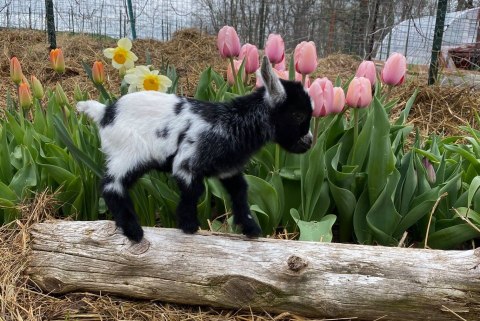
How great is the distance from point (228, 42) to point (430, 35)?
14.5 ft

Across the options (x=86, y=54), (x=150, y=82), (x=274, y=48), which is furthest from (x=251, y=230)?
(x=86, y=54)

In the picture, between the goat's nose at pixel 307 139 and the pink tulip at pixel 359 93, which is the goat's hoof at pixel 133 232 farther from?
the pink tulip at pixel 359 93

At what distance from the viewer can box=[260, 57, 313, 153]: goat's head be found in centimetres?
150

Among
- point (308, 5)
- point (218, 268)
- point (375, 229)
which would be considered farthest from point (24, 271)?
point (308, 5)

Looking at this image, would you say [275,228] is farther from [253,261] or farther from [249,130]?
[249,130]

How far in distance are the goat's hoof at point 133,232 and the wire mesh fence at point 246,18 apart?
599 cm

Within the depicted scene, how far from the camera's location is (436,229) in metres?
2.15

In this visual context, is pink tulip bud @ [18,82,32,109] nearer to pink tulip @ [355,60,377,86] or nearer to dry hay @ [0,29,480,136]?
pink tulip @ [355,60,377,86]

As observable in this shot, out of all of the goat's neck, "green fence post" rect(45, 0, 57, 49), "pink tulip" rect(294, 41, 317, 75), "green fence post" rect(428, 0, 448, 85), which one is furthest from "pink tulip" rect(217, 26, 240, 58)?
"green fence post" rect(45, 0, 57, 49)

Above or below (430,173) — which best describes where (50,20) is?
above

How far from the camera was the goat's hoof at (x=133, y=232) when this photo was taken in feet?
5.44

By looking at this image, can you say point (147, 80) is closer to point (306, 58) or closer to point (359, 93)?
point (306, 58)

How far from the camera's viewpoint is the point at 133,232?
1.66m

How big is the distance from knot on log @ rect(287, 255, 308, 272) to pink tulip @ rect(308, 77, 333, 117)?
561mm
